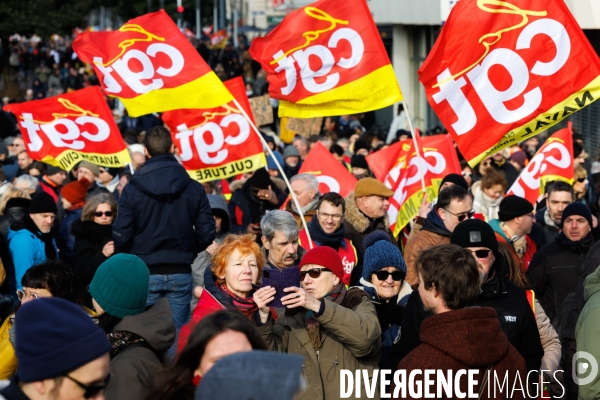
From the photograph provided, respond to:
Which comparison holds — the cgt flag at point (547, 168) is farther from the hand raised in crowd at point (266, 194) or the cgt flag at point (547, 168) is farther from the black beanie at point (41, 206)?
the black beanie at point (41, 206)

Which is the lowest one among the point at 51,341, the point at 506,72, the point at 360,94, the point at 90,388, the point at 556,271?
the point at 556,271

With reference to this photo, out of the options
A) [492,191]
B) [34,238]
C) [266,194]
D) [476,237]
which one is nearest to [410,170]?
[492,191]

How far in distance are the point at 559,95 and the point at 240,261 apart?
2.70 m

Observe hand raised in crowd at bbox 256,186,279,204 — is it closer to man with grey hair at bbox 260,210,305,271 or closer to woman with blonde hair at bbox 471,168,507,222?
woman with blonde hair at bbox 471,168,507,222

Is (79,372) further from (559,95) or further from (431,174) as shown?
(431,174)

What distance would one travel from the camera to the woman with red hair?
5410 mm

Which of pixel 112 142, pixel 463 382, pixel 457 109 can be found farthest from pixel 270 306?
pixel 112 142

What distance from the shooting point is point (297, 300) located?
15.9 ft

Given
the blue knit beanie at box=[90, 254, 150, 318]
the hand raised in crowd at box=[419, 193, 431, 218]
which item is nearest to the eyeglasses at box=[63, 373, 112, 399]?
the blue knit beanie at box=[90, 254, 150, 318]

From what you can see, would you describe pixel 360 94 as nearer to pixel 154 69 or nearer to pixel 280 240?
pixel 154 69

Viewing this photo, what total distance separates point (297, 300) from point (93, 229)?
3.91 meters

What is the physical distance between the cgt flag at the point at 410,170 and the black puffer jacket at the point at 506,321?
3.96m

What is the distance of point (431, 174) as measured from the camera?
34.4ft

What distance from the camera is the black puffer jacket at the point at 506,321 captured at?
5141 millimetres
